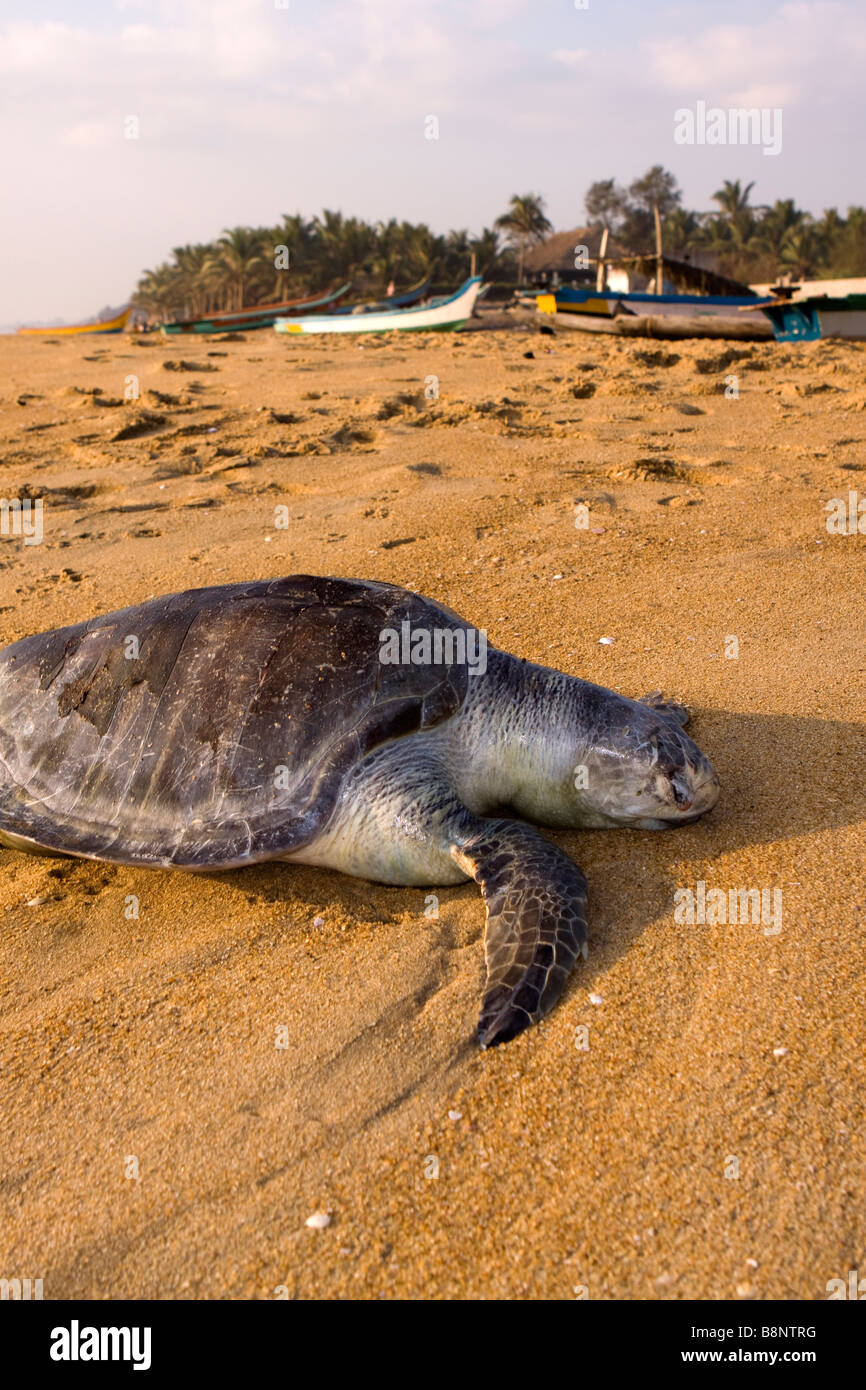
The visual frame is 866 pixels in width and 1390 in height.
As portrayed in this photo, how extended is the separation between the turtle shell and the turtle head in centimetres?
52

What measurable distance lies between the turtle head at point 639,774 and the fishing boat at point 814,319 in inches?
542

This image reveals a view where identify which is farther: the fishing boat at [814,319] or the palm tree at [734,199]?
the palm tree at [734,199]

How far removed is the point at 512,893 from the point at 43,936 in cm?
151

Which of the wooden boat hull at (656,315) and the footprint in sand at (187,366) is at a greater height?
the wooden boat hull at (656,315)

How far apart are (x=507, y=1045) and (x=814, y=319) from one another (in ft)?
50.2

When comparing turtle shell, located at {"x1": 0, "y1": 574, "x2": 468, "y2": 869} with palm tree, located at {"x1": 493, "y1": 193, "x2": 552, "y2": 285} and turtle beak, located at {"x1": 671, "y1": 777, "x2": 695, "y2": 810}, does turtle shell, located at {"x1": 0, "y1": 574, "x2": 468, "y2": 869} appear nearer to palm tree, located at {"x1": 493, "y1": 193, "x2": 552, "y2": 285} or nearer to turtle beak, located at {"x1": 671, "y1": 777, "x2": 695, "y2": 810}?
turtle beak, located at {"x1": 671, "y1": 777, "x2": 695, "y2": 810}

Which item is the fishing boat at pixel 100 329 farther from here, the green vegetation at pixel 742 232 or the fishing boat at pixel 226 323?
the green vegetation at pixel 742 232

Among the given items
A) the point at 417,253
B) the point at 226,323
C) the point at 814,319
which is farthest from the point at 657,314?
the point at 417,253

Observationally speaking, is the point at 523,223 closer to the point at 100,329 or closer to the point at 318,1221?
the point at 100,329

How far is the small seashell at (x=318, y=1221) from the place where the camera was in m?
1.81

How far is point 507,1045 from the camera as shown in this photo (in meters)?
2.21

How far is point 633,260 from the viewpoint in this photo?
60.6ft

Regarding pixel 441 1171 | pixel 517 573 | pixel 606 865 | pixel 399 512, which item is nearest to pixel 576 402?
pixel 399 512

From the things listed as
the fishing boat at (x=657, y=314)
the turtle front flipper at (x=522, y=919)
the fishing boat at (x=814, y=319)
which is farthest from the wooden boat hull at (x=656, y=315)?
the turtle front flipper at (x=522, y=919)
